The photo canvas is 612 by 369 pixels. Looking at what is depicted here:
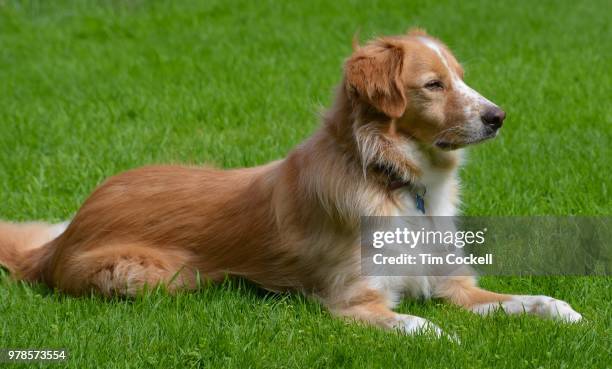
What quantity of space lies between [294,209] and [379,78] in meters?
0.81

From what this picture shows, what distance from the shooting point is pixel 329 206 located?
5133 millimetres

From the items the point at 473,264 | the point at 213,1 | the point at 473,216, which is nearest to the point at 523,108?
the point at 473,216

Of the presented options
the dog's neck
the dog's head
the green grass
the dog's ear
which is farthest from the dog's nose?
the green grass

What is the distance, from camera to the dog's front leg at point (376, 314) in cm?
471

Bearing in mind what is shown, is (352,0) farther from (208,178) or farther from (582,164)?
(208,178)

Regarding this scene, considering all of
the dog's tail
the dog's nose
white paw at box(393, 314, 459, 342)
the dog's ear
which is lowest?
the dog's tail

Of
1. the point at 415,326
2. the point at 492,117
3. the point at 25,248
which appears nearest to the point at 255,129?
the point at 25,248

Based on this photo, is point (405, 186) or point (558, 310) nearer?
point (558, 310)

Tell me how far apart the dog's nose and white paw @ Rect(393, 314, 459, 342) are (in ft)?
3.40

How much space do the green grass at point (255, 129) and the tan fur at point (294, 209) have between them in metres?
0.15

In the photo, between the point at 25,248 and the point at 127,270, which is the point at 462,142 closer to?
the point at 127,270

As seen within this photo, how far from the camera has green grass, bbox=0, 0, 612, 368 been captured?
15.1ft

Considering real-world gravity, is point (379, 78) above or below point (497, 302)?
above

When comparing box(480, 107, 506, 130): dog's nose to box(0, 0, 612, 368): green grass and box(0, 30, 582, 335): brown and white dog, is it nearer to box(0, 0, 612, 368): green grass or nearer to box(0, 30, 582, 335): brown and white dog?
box(0, 30, 582, 335): brown and white dog
